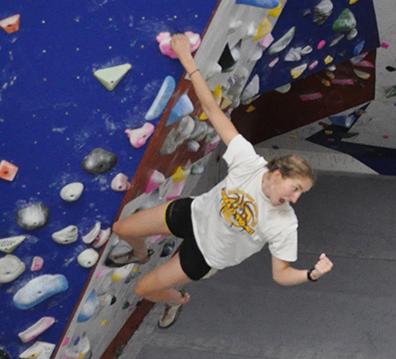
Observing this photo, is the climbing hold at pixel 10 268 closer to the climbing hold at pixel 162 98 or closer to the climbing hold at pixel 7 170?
the climbing hold at pixel 7 170

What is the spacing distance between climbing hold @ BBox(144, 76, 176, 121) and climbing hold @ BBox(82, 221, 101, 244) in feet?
1.35

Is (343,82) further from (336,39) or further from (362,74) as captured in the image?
(336,39)

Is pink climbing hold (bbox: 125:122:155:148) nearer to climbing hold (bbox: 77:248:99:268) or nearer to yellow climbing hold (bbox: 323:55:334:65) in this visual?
climbing hold (bbox: 77:248:99:268)

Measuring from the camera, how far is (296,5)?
3.09 meters

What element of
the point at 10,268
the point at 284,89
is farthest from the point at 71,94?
the point at 284,89

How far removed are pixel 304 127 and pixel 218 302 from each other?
132cm

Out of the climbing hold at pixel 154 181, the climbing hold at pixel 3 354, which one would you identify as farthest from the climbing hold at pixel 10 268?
the climbing hold at pixel 154 181

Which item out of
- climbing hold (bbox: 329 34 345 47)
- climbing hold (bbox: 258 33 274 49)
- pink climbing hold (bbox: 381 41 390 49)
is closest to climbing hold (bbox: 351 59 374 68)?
pink climbing hold (bbox: 381 41 390 49)

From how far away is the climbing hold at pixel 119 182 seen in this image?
7.67 ft

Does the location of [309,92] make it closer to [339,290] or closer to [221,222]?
[339,290]

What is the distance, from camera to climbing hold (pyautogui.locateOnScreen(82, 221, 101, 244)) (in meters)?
2.45

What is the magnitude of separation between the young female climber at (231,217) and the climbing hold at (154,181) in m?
0.07

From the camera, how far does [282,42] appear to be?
322 centimetres

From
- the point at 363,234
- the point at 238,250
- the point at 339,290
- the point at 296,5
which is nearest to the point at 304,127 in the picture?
the point at 363,234
